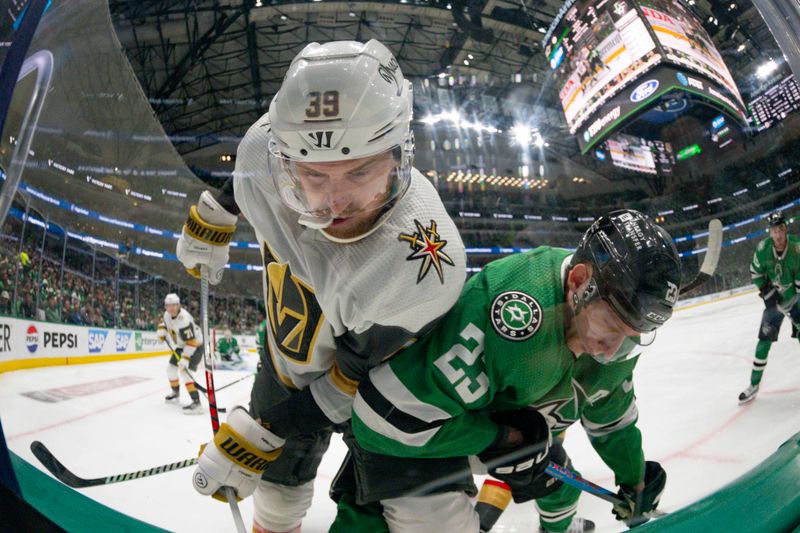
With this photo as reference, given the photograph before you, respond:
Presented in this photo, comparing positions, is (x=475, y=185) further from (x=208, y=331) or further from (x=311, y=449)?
(x=311, y=449)

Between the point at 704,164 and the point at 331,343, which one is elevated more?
Answer: the point at 704,164

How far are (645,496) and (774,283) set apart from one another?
28cm

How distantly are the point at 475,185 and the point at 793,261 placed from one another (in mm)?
338

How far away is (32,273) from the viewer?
61 cm

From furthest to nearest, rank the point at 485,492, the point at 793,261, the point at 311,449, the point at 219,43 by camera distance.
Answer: the point at 311,449 < the point at 485,492 < the point at 219,43 < the point at 793,261

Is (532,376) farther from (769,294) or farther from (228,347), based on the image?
(228,347)

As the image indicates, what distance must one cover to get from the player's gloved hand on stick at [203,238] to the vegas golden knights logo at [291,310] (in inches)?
3.6

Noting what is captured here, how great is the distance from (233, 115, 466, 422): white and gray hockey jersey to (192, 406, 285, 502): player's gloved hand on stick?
14 centimetres

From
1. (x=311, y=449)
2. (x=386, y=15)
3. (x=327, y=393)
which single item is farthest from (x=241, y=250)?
(x=386, y=15)

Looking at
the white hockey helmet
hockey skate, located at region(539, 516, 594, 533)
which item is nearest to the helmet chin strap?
the white hockey helmet

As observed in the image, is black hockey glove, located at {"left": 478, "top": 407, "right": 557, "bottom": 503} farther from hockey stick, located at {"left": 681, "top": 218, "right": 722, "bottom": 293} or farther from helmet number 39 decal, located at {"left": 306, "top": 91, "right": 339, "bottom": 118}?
helmet number 39 decal, located at {"left": 306, "top": 91, "right": 339, "bottom": 118}

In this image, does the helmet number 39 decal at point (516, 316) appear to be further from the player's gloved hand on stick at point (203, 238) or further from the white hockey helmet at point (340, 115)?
the player's gloved hand on stick at point (203, 238)

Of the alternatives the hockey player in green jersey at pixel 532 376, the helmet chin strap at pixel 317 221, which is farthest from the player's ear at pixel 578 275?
the helmet chin strap at pixel 317 221

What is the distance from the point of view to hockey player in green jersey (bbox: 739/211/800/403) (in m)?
0.56
